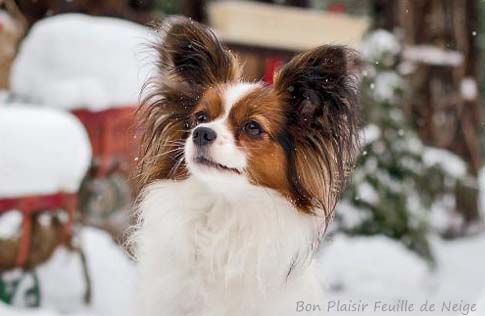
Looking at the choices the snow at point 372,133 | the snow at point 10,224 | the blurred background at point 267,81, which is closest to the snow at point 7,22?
the blurred background at point 267,81

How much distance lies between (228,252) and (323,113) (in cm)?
76

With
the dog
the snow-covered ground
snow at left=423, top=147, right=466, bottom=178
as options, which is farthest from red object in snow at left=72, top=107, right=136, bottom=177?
snow at left=423, top=147, right=466, bottom=178

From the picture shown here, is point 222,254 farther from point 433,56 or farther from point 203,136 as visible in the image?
point 433,56

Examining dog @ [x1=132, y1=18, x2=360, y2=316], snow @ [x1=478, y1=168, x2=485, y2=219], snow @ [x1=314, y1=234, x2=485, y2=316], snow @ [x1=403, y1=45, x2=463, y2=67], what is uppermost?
dog @ [x1=132, y1=18, x2=360, y2=316]

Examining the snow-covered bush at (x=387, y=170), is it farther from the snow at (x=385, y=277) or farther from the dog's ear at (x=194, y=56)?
the dog's ear at (x=194, y=56)

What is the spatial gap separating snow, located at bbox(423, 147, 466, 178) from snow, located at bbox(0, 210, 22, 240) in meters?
5.46

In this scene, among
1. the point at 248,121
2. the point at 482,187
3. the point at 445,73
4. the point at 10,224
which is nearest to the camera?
the point at 248,121

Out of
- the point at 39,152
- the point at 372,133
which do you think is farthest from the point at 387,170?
the point at 39,152

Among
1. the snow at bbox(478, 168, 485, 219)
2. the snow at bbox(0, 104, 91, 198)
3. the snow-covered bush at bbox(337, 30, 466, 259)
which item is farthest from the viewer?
the snow at bbox(478, 168, 485, 219)

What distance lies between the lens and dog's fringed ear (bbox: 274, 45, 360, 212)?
129 inches

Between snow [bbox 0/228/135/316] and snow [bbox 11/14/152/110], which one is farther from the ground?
snow [bbox 11/14/152/110]

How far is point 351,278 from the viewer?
290 inches

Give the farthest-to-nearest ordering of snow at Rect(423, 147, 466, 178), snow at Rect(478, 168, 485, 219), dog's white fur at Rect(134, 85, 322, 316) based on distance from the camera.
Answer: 1. snow at Rect(478, 168, 485, 219)
2. snow at Rect(423, 147, 466, 178)
3. dog's white fur at Rect(134, 85, 322, 316)

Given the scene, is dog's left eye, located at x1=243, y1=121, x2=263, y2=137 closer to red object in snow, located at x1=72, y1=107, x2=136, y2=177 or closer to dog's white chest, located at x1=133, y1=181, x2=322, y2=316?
dog's white chest, located at x1=133, y1=181, x2=322, y2=316
